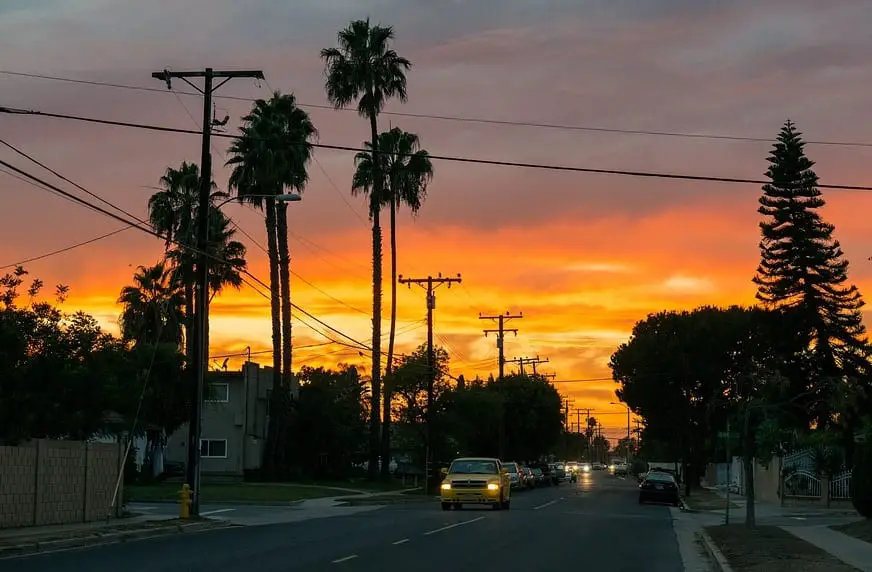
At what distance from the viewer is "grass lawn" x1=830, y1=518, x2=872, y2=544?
25.5 m

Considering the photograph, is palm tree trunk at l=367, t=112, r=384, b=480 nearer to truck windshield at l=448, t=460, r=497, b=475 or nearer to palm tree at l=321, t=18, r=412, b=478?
palm tree at l=321, t=18, r=412, b=478

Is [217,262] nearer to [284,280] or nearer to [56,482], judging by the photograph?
[284,280]

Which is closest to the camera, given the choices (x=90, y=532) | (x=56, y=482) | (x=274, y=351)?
(x=90, y=532)

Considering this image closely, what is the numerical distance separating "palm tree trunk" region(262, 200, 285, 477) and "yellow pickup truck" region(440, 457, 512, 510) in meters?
17.7

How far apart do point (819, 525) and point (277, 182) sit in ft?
99.1

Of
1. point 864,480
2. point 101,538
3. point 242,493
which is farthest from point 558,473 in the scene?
point 101,538

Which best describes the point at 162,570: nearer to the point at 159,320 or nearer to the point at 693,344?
the point at 159,320

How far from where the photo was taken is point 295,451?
6488cm

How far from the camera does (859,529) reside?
2748cm

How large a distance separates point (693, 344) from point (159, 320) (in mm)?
34255

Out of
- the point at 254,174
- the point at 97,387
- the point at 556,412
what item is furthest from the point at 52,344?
the point at 556,412

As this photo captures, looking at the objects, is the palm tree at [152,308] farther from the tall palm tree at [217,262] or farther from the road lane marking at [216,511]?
the road lane marking at [216,511]

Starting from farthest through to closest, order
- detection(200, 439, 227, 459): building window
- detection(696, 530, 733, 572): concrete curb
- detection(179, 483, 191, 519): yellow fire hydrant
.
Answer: detection(200, 439, 227, 459): building window < detection(179, 483, 191, 519): yellow fire hydrant < detection(696, 530, 733, 572): concrete curb

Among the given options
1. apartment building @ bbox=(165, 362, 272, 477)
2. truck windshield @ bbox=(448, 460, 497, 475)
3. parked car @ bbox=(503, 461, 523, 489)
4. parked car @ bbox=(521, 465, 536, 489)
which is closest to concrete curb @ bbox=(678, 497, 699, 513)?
truck windshield @ bbox=(448, 460, 497, 475)
